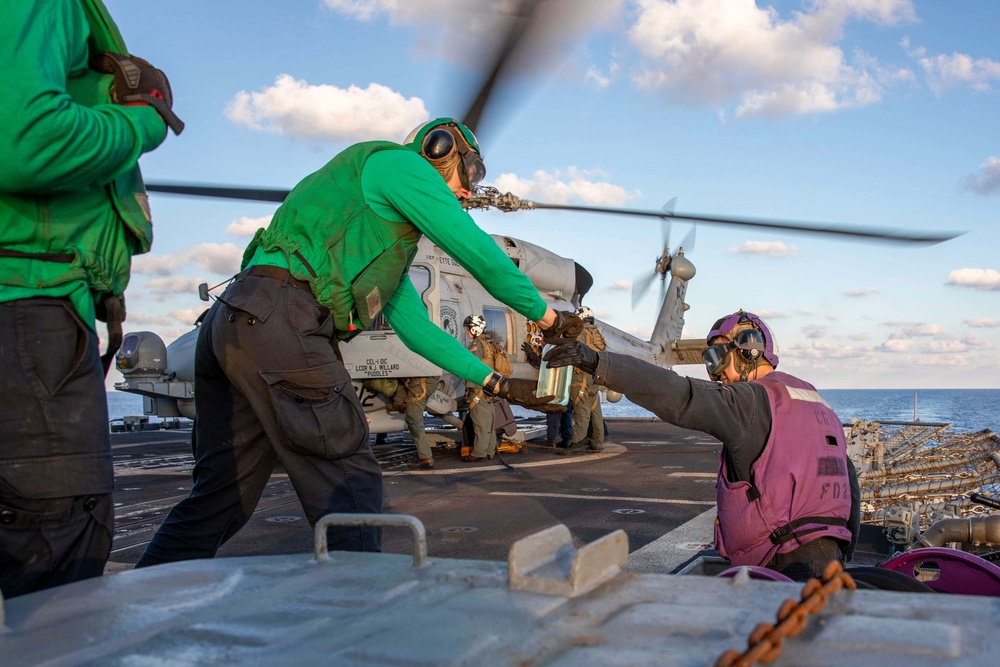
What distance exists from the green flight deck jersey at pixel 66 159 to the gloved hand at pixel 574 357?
1.50 metres

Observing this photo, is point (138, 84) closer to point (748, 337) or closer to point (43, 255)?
point (43, 255)

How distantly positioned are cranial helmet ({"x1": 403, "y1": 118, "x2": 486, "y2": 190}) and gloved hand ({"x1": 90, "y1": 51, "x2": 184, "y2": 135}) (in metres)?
1.20

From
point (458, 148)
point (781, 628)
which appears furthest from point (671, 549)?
point (781, 628)

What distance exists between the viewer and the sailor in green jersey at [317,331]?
2859 mm

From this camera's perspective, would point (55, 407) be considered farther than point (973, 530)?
No

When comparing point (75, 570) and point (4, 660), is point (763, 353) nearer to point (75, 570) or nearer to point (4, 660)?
point (75, 570)

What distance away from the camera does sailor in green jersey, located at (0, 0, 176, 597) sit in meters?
1.93

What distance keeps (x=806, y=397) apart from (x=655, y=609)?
209cm

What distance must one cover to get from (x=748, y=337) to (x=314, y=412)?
73.8 inches

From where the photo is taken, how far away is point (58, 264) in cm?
218

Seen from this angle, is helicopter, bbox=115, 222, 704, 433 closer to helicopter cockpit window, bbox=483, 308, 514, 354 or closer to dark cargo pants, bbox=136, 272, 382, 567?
helicopter cockpit window, bbox=483, 308, 514, 354

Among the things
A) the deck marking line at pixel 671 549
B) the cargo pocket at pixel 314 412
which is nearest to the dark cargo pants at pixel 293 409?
the cargo pocket at pixel 314 412

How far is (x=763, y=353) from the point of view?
3520 millimetres

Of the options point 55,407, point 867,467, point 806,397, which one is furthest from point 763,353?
point 867,467
